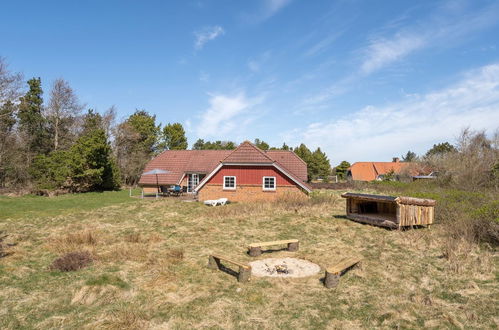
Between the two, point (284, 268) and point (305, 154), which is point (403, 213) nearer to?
point (284, 268)

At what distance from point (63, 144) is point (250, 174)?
1200 inches

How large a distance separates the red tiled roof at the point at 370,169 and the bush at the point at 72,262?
189 ft

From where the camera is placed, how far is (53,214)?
18000 mm

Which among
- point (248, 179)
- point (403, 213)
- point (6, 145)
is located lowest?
point (403, 213)

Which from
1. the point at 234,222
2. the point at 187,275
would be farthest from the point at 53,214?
the point at 187,275

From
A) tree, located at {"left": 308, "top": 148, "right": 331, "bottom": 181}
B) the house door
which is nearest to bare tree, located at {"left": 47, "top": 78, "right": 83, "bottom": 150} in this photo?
the house door

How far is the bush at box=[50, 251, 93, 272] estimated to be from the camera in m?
9.02

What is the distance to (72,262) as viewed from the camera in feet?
30.1

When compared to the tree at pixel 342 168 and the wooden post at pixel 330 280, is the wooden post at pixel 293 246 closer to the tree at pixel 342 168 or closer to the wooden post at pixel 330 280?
the wooden post at pixel 330 280

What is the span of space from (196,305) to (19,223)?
13.2 m

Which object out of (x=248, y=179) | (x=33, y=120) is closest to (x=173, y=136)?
(x=33, y=120)

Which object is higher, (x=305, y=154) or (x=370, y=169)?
(x=305, y=154)

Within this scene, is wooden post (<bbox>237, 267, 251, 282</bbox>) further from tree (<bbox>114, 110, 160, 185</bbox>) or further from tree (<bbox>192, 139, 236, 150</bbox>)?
tree (<bbox>192, 139, 236, 150</bbox>)

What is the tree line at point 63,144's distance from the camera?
105 feet
